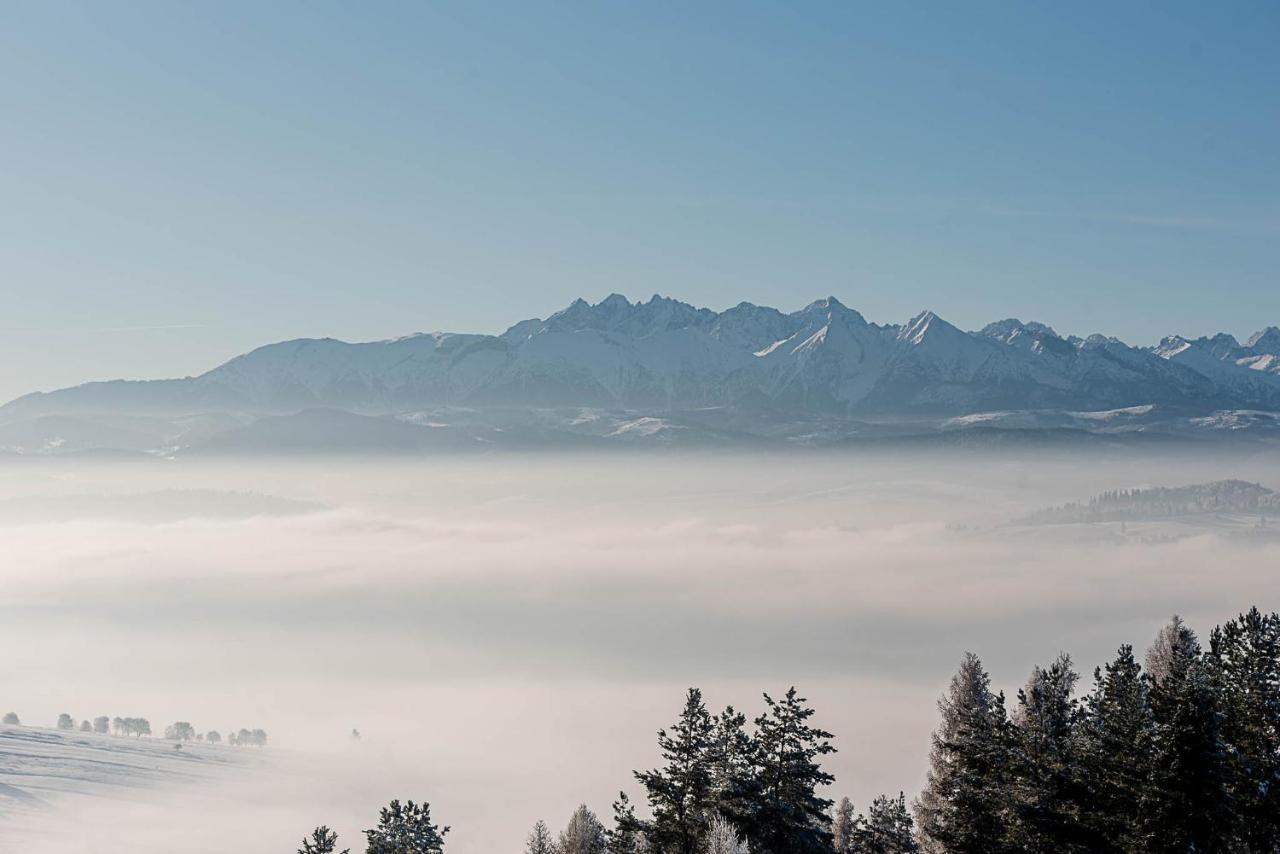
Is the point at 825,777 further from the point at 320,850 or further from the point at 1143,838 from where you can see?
the point at 320,850

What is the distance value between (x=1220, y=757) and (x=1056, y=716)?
1090 centimetres

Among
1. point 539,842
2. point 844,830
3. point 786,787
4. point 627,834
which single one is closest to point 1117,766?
point 786,787

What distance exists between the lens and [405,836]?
4441 centimetres

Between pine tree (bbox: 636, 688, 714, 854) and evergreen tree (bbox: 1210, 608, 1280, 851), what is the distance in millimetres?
20066

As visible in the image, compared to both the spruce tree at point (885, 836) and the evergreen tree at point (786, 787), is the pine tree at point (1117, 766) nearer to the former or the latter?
the evergreen tree at point (786, 787)

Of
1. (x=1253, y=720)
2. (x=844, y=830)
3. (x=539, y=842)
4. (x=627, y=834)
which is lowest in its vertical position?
(x=844, y=830)

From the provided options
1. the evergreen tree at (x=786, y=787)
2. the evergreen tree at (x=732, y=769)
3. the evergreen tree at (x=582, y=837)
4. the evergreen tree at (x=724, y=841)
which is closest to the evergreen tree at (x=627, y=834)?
the evergreen tree at (x=732, y=769)

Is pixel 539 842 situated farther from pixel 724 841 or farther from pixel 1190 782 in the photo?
pixel 1190 782

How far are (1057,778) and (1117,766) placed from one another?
2.42m

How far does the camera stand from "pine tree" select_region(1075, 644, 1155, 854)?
40.8 meters

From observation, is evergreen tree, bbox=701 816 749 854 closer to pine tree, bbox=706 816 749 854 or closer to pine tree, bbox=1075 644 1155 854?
pine tree, bbox=706 816 749 854

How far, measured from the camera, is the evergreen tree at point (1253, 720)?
40.9 meters

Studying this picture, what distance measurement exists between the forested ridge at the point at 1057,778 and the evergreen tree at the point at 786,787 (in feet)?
0.20

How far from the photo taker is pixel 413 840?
44.2 m
